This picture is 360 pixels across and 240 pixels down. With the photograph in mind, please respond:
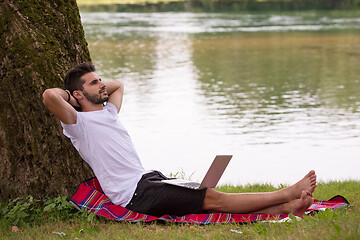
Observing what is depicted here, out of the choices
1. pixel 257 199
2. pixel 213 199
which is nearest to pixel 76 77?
pixel 213 199

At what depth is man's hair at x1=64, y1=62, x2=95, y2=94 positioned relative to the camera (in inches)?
195

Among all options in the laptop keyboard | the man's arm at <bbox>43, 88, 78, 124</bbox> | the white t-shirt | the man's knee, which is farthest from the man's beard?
the man's knee

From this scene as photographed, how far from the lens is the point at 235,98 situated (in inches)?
544

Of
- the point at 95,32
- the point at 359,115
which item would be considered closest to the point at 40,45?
the point at 359,115

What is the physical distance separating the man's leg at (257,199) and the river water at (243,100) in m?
3.01

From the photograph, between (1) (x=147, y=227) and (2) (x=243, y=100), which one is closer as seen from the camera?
(1) (x=147, y=227)

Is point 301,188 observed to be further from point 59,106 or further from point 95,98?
point 59,106

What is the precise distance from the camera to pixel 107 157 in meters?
4.80

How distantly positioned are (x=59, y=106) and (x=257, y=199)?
169 centimetres

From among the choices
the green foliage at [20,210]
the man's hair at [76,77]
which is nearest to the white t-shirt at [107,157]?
the man's hair at [76,77]

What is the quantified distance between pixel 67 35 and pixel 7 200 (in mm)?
1603

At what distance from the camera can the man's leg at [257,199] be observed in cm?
466

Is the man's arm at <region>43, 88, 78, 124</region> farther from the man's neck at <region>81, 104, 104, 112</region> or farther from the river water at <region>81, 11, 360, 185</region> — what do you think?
the river water at <region>81, 11, 360, 185</region>

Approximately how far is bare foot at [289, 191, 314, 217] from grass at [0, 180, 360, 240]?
0.12 meters
